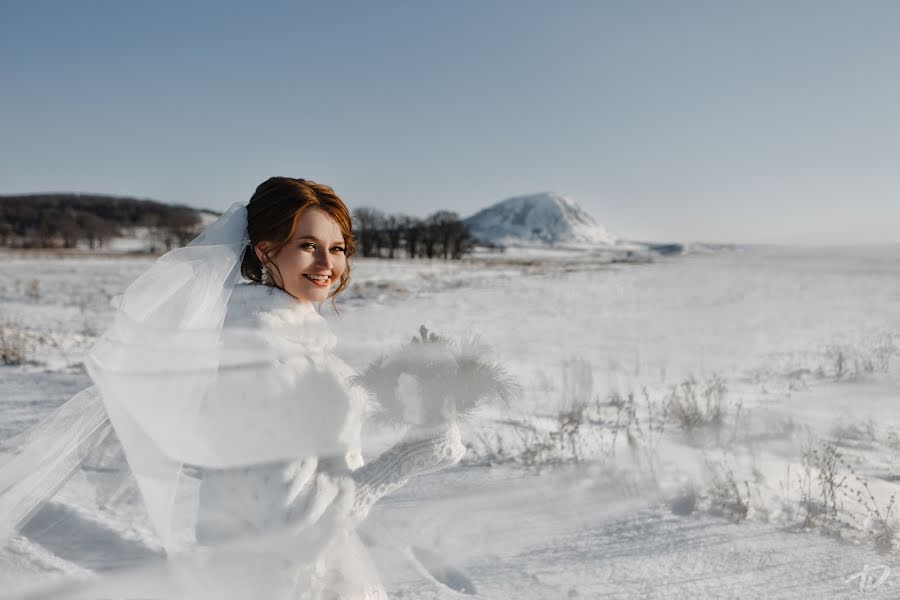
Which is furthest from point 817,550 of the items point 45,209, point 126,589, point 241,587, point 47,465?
point 45,209

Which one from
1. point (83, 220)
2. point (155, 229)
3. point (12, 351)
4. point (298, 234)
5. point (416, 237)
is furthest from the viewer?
point (83, 220)

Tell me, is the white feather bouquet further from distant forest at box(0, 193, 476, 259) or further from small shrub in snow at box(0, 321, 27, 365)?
distant forest at box(0, 193, 476, 259)

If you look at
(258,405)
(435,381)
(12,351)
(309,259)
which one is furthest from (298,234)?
(12,351)

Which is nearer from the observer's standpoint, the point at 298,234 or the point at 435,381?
the point at 435,381

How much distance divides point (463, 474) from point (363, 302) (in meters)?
11.1

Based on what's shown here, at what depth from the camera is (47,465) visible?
5.59 feet

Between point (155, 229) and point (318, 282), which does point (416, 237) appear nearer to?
point (155, 229)

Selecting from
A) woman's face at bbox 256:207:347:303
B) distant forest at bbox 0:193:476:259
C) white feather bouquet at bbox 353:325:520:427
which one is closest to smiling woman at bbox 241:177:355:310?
woman's face at bbox 256:207:347:303

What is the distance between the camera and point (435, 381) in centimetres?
121

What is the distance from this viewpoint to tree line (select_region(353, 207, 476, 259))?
56.2 metres

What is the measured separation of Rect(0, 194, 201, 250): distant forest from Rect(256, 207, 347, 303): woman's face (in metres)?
41.3

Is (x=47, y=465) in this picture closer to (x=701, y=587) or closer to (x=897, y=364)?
(x=701, y=587)

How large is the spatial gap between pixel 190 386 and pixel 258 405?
0.64 feet

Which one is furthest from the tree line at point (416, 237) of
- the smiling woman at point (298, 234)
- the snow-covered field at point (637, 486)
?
the smiling woman at point (298, 234)
